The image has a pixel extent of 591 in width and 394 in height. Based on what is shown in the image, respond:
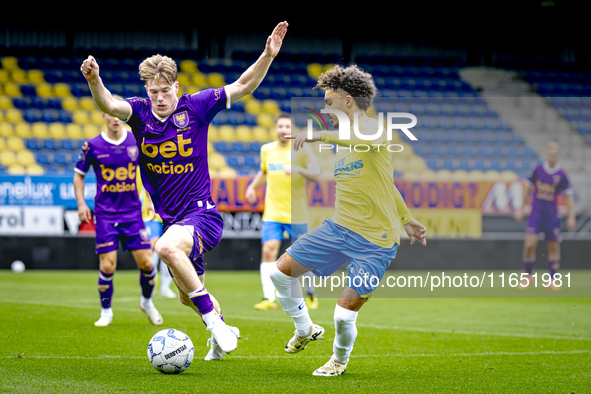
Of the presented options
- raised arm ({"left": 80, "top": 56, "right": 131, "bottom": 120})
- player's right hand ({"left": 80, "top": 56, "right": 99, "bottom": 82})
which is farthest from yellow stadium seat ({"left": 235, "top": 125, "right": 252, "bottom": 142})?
player's right hand ({"left": 80, "top": 56, "right": 99, "bottom": 82})

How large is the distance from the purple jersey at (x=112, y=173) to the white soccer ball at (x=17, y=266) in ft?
20.3

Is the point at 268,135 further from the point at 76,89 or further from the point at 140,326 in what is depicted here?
the point at 140,326

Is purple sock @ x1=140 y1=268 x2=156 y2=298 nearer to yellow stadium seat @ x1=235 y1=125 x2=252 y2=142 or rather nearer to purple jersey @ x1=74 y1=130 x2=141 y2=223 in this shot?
purple jersey @ x1=74 y1=130 x2=141 y2=223

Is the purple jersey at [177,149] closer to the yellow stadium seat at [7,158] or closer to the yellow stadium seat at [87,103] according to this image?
the yellow stadium seat at [7,158]

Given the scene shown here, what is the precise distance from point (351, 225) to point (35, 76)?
1455cm

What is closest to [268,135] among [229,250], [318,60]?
[318,60]

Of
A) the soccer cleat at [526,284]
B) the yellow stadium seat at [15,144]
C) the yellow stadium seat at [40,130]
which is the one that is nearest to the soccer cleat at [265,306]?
the soccer cleat at [526,284]

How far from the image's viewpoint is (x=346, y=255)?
4.43m

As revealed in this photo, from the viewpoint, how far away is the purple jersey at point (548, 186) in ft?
35.6

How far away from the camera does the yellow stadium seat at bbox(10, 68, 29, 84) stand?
16.8m

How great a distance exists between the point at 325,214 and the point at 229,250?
227 cm

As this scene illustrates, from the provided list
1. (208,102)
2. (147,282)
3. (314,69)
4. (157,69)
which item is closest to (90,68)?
(157,69)

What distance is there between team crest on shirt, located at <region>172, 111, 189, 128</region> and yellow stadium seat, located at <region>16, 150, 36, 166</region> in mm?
11060

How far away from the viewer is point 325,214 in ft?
37.3
